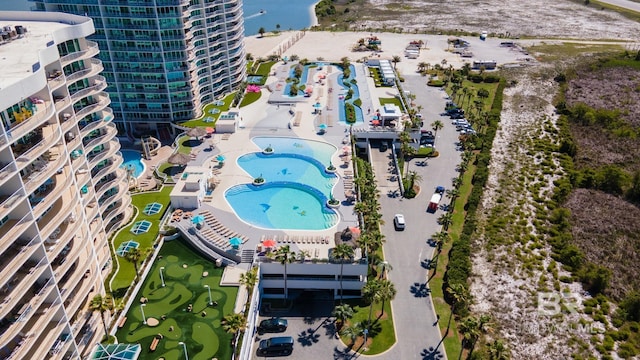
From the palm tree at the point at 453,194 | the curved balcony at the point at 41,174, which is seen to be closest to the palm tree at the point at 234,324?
the curved balcony at the point at 41,174

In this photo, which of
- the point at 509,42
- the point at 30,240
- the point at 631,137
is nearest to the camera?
the point at 30,240

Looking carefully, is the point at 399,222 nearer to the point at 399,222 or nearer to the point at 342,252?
the point at 399,222

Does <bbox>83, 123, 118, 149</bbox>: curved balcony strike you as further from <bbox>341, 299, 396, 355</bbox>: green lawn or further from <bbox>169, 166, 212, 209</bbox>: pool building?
<bbox>341, 299, 396, 355</bbox>: green lawn

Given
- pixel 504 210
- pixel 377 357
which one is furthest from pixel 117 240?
pixel 504 210

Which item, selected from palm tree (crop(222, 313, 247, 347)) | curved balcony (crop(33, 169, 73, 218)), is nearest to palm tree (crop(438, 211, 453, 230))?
palm tree (crop(222, 313, 247, 347))

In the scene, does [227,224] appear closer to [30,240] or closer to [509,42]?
[30,240]

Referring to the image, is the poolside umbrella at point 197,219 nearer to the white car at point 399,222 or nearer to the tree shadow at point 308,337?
the tree shadow at point 308,337

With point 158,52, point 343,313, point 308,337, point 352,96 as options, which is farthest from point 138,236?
point 352,96
